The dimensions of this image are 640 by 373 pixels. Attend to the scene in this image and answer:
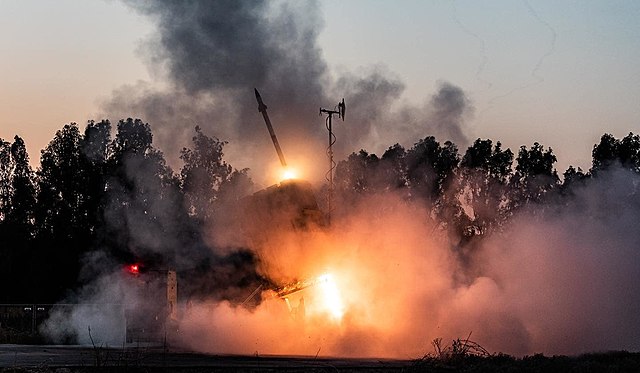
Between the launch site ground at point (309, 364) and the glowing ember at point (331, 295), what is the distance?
25.0ft

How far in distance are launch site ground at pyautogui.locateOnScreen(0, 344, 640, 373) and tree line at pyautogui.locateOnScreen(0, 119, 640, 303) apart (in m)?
13.6

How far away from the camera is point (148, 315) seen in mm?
44719

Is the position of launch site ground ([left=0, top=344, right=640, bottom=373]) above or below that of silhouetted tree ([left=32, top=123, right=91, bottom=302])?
below

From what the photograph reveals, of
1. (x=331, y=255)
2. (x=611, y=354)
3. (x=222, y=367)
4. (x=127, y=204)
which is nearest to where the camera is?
(x=222, y=367)

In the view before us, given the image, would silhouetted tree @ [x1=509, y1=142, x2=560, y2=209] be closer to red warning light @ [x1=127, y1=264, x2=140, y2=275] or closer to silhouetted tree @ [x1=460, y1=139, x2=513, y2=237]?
silhouetted tree @ [x1=460, y1=139, x2=513, y2=237]

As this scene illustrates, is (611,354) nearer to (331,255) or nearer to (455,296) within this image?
(455,296)

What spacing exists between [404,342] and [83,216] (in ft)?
135

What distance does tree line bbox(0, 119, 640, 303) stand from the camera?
4928cm

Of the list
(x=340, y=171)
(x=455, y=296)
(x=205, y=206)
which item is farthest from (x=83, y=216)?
(x=455, y=296)

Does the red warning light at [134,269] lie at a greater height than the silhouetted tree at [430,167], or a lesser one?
lesser

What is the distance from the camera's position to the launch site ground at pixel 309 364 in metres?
26.5

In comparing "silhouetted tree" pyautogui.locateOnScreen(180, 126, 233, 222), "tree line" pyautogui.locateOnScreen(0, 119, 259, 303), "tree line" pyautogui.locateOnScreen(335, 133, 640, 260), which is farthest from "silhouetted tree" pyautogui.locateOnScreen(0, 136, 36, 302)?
"tree line" pyautogui.locateOnScreen(335, 133, 640, 260)

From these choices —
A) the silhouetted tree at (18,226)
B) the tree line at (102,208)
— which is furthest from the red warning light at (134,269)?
the silhouetted tree at (18,226)

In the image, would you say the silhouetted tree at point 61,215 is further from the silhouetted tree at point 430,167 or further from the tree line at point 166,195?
the silhouetted tree at point 430,167
